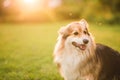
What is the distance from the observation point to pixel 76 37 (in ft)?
16.0

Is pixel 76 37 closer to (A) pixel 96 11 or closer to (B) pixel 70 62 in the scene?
(B) pixel 70 62

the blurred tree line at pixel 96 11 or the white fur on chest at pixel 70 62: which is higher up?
the blurred tree line at pixel 96 11

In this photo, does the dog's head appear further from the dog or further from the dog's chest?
the dog's chest

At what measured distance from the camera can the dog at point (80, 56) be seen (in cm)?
493

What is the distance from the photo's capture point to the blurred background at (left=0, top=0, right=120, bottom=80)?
6363 millimetres

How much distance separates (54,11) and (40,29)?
310 centimetres

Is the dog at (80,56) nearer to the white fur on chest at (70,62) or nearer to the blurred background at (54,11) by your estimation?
the white fur on chest at (70,62)

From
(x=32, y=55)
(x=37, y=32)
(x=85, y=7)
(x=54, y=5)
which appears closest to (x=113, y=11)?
(x=85, y=7)

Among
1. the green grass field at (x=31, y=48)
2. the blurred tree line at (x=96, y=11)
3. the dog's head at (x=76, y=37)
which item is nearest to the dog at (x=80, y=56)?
the dog's head at (x=76, y=37)

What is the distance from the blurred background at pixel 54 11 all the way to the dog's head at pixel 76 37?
7167mm

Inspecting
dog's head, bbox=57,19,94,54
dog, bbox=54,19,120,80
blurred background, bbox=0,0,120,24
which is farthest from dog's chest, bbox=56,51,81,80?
blurred background, bbox=0,0,120,24

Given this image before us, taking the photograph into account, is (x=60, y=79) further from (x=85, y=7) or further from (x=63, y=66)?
(x=85, y=7)

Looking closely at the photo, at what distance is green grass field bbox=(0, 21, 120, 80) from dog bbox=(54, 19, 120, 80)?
0.84 m

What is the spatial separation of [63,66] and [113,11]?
8890mm
